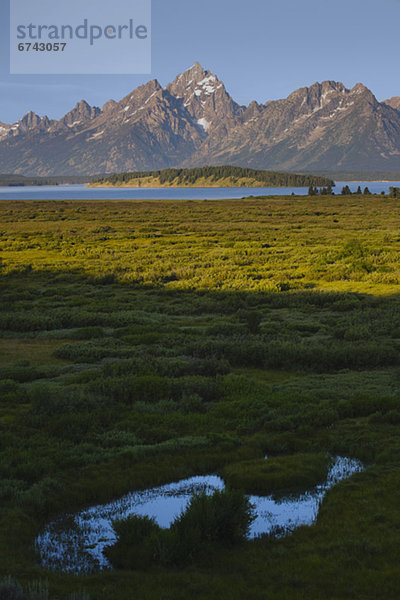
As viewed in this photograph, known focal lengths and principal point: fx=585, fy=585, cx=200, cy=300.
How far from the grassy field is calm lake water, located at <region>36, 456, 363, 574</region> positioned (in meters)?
0.24

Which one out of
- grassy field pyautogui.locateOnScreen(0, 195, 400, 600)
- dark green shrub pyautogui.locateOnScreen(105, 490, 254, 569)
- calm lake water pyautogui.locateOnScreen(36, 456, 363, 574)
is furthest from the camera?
calm lake water pyautogui.locateOnScreen(36, 456, 363, 574)

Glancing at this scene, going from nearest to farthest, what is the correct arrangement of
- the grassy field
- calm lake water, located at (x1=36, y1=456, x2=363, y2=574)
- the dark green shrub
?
the grassy field < the dark green shrub < calm lake water, located at (x1=36, y1=456, x2=363, y2=574)

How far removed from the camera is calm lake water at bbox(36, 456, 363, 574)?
7.86 m

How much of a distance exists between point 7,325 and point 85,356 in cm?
801

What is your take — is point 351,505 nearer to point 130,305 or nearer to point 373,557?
point 373,557

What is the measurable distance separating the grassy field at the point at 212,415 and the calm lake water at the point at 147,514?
24cm

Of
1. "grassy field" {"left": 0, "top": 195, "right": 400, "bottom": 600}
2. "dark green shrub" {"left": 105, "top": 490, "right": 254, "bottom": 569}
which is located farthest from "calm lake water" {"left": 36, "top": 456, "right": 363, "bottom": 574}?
"dark green shrub" {"left": 105, "top": 490, "right": 254, "bottom": 569}

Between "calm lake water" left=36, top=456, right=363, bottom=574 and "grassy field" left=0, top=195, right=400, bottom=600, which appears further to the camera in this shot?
"calm lake water" left=36, top=456, right=363, bottom=574

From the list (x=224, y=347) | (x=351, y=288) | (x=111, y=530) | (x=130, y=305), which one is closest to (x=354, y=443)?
(x=111, y=530)

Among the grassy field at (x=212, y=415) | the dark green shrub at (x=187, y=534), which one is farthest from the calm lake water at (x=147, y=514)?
the dark green shrub at (x=187, y=534)

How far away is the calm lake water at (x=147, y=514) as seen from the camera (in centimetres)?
786

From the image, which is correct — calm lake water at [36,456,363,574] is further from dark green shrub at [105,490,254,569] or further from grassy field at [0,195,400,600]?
dark green shrub at [105,490,254,569]

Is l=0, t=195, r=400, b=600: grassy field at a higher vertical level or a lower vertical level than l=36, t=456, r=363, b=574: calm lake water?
higher

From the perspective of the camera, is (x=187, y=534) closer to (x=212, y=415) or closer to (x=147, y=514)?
(x=147, y=514)
